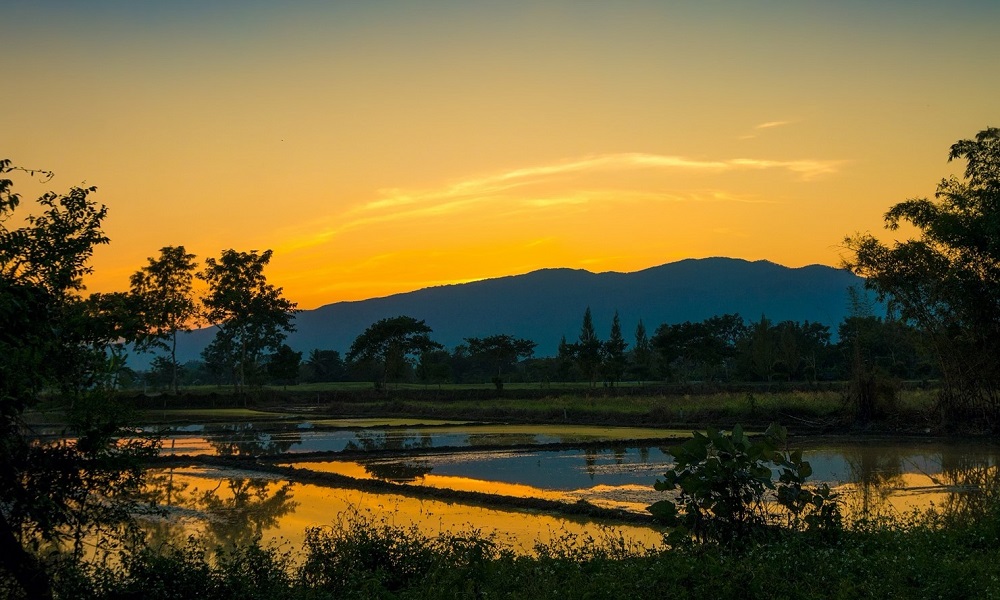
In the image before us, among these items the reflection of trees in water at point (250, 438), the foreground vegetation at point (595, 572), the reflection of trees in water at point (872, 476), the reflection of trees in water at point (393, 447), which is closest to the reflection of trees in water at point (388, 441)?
the reflection of trees in water at point (393, 447)

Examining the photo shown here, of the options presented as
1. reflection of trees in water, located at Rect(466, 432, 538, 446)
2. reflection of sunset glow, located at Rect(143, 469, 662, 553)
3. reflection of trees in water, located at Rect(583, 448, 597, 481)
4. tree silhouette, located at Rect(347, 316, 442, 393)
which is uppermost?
tree silhouette, located at Rect(347, 316, 442, 393)

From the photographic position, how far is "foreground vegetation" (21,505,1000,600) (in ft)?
24.1

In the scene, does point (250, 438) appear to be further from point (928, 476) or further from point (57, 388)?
point (57, 388)

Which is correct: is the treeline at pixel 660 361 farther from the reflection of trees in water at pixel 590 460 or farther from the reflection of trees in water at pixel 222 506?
the reflection of trees in water at pixel 222 506

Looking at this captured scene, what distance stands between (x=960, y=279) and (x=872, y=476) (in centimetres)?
1362

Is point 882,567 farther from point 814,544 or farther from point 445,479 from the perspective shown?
point 445,479

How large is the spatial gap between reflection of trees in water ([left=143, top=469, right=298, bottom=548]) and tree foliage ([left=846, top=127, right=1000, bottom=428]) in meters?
25.0

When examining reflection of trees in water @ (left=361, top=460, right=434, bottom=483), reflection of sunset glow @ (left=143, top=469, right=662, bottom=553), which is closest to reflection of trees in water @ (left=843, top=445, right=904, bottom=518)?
reflection of sunset glow @ (left=143, top=469, right=662, bottom=553)

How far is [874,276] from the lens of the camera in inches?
1350

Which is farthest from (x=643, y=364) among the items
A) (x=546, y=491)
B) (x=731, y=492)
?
(x=731, y=492)

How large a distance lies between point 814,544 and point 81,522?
8.30 meters

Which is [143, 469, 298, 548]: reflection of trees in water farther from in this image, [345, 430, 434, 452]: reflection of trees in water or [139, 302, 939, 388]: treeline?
[139, 302, 939, 388]: treeline

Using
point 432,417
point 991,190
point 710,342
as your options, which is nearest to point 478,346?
point 710,342

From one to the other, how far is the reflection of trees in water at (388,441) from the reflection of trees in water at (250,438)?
2806mm
